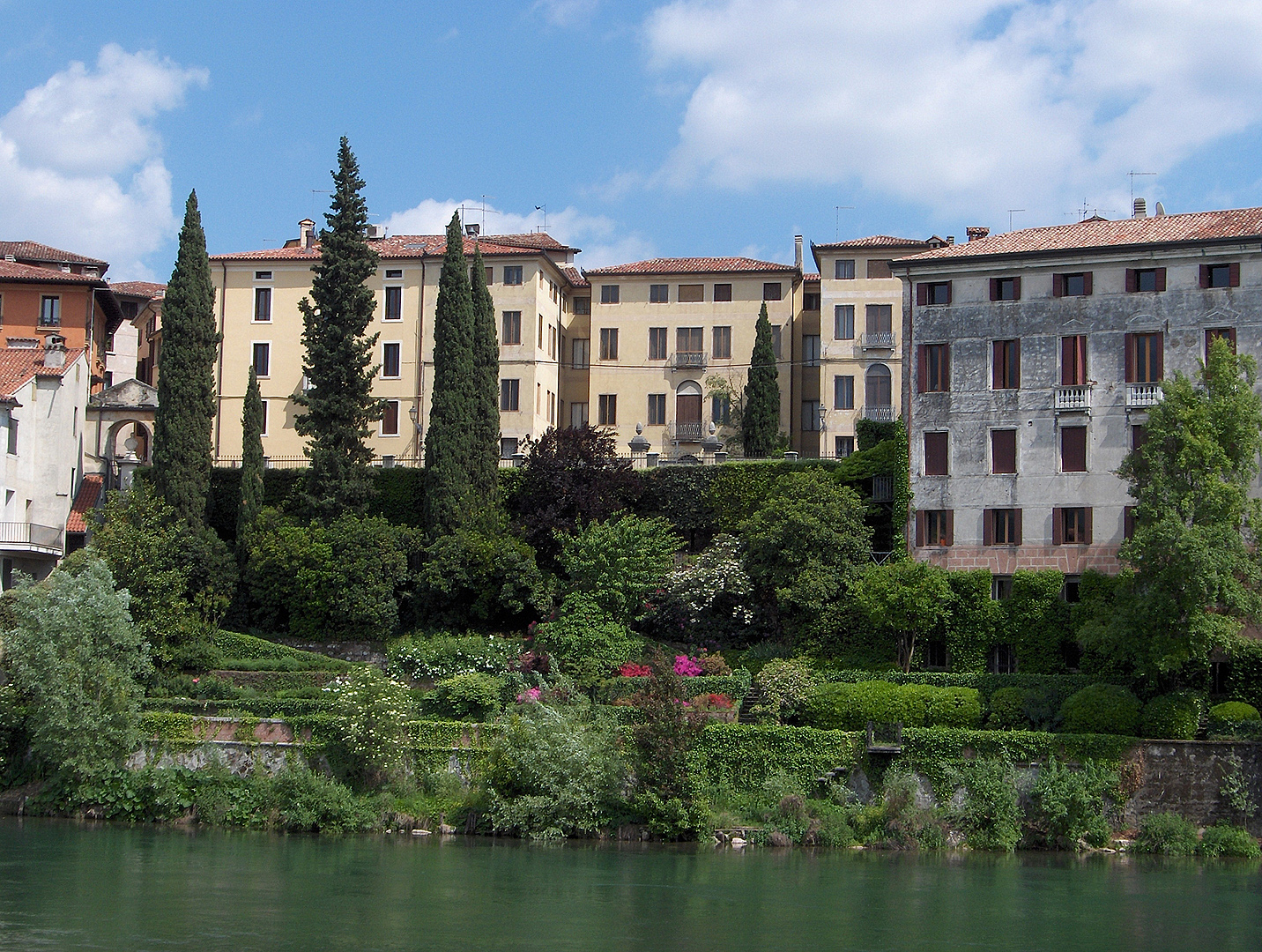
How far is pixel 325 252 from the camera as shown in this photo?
61.2 metres

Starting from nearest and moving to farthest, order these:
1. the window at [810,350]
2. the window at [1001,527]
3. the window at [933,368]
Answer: the window at [1001,527] → the window at [933,368] → the window at [810,350]

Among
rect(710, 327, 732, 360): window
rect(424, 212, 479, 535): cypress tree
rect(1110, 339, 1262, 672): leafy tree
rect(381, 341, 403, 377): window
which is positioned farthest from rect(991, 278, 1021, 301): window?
rect(381, 341, 403, 377): window

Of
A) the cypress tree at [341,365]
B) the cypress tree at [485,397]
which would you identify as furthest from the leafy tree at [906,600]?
the cypress tree at [341,365]

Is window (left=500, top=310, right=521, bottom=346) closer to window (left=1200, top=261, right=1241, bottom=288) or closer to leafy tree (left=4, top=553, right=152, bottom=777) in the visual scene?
leafy tree (left=4, top=553, right=152, bottom=777)

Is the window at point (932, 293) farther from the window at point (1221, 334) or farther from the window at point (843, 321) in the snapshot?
the window at point (843, 321)

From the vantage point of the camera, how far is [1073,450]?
5134cm

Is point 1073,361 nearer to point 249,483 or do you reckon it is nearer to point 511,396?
point 249,483

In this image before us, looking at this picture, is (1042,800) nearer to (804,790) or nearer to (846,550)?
(804,790)

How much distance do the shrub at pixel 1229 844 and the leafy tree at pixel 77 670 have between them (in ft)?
102

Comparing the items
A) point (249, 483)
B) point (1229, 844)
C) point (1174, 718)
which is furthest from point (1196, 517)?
point (249, 483)

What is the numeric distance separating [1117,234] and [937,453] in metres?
9.93

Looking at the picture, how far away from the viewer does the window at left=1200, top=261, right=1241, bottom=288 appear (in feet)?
165

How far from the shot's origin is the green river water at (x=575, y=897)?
96.0 ft

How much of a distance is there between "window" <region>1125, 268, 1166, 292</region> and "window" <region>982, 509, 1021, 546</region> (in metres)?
8.74
